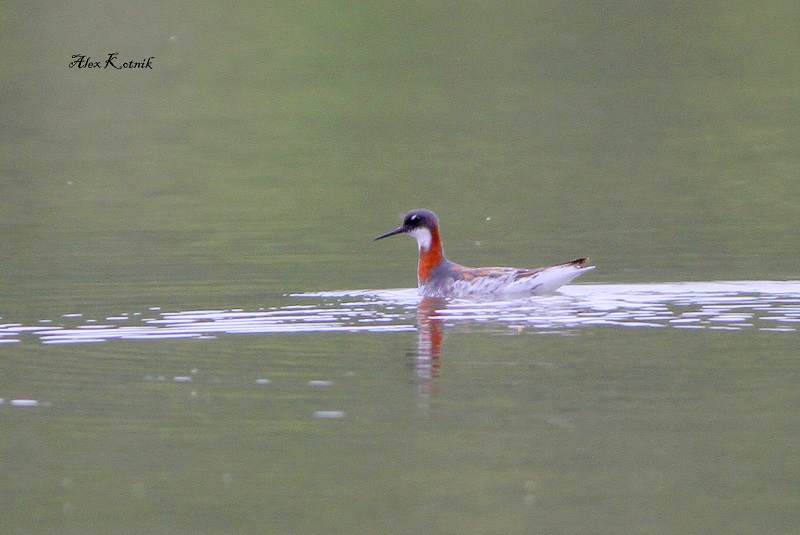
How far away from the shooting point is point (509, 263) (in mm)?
16844

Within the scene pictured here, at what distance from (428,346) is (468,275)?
3123mm

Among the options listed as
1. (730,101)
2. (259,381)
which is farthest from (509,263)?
(730,101)

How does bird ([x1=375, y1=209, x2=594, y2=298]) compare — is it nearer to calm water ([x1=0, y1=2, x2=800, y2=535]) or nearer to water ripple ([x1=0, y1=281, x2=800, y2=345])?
water ripple ([x1=0, y1=281, x2=800, y2=345])

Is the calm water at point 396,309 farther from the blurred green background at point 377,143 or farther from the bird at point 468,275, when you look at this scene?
the bird at point 468,275

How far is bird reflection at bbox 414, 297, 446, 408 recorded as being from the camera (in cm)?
1051

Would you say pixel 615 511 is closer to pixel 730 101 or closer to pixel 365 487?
pixel 365 487

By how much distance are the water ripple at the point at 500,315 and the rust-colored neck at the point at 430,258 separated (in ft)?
3.37

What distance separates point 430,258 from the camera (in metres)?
15.8

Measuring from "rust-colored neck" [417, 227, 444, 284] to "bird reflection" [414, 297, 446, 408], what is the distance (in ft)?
2.10

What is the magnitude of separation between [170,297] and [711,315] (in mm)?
4957

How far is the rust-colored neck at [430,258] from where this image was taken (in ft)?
50.8

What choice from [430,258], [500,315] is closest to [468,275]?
[430,258]
